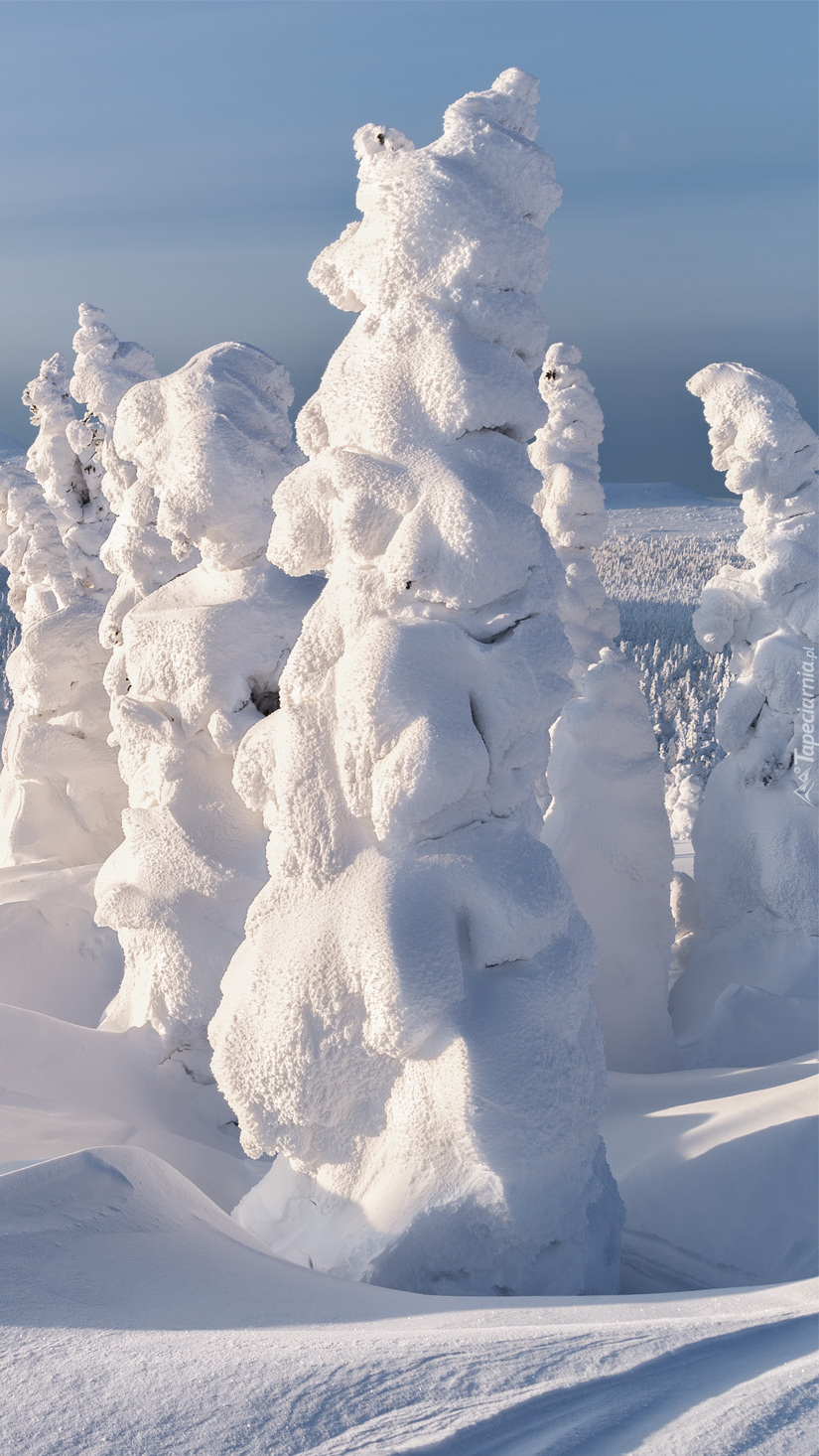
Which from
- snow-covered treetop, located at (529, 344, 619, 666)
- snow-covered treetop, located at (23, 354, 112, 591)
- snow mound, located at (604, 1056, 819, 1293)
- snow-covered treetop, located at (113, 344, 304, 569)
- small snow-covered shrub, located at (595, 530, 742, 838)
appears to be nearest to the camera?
→ snow mound, located at (604, 1056, 819, 1293)

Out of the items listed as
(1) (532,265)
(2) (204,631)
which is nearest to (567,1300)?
(1) (532,265)

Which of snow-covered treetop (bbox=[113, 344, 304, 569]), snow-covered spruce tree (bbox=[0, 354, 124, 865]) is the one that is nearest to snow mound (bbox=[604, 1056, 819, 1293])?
snow-covered treetop (bbox=[113, 344, 304, 569])

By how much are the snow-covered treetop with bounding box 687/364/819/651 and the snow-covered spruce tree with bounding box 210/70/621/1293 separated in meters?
4.84

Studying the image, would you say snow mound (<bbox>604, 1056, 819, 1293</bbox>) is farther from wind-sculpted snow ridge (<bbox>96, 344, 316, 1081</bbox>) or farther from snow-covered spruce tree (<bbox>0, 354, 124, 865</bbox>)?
snow-covered spruce tree (<bbox>0, 354, 124, 865</bbox>)

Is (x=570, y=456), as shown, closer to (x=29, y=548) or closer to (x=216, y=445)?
(x=216, y=445)

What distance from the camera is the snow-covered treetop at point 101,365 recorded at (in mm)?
11352

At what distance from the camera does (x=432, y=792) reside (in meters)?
4.39

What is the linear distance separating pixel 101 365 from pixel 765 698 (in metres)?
6.92

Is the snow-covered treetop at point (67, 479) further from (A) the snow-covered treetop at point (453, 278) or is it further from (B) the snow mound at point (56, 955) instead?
(A) the snow-covered treetop at point (453, 278)

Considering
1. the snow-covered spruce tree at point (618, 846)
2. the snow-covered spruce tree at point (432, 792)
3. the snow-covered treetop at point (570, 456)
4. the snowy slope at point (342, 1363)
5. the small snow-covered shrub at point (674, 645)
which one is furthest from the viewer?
the small snow-covered shrub at point (674, 645)

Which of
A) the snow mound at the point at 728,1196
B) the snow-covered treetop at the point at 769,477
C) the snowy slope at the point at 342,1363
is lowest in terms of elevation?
the snow mound at the point at 728,1196

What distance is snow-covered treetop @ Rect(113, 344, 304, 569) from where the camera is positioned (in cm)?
706

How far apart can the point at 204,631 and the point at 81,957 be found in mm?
3680

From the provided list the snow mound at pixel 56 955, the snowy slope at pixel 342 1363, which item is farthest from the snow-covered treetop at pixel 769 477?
the snowy slope at pixel 342 1363
